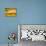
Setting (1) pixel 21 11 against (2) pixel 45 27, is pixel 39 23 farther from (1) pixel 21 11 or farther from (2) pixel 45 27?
(1) pixel 21 11

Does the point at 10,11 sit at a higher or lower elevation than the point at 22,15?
higher

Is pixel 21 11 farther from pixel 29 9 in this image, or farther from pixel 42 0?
pixel 42 0

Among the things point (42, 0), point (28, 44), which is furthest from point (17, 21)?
point (42, 0)

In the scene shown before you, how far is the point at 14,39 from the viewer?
346 centimetres

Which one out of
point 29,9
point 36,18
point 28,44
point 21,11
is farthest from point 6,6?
point 28,44

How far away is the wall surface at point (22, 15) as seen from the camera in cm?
353

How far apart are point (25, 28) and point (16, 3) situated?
826mm

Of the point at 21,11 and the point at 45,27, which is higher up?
the point at 21,11

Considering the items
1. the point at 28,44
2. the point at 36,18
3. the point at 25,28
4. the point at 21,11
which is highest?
the point at 21,11

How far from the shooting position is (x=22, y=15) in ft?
11.8

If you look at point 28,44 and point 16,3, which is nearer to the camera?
point 28,44

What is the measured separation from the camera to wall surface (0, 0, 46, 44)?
11.6 feet

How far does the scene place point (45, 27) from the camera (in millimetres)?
3514

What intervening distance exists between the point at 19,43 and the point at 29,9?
109cm
